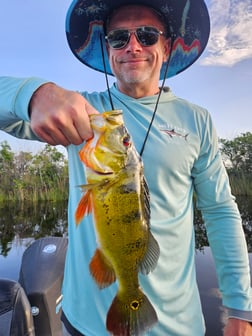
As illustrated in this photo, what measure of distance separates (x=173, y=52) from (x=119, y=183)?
147cm

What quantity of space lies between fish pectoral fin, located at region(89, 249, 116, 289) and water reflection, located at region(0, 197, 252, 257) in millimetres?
6439

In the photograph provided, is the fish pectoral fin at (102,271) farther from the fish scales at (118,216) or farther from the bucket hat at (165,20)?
the bucket hat at (165,20)

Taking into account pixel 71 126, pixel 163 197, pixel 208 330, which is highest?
pixel 71 126

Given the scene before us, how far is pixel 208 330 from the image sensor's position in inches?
131

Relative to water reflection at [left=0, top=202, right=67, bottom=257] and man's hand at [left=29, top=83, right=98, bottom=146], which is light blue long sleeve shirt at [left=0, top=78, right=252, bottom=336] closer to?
man's hand at [left=29, top=83, right=98, bottom=146]

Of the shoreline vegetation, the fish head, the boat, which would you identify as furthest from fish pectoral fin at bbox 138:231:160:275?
the shoreline vegetation

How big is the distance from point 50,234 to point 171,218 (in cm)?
877

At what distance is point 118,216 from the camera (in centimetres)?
128

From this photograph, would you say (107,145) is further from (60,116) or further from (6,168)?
(6,168)

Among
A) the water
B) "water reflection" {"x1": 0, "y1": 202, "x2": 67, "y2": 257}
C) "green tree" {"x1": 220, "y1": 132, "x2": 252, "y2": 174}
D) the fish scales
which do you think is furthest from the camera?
"green tree" {"x1": 220, "y1": 132, "x2": 252, "y2": 174}

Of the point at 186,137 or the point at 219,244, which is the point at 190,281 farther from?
the point at 186,137

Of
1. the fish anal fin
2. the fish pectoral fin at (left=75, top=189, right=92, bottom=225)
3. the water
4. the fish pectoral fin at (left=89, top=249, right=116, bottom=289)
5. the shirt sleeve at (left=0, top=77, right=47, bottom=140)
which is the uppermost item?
the shirt sleeve at (left=0, top=77, right=47, bottom=140)

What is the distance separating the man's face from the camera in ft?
6.09

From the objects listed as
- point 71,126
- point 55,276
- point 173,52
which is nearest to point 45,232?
point 55,276
